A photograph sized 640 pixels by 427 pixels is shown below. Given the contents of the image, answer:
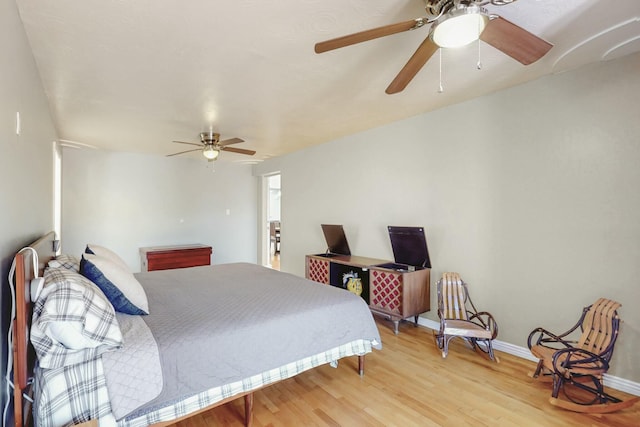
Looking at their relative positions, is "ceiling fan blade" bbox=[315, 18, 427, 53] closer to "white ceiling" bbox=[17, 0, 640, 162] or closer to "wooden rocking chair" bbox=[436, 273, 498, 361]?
"white ceiling" bbox=[17, 0, 640, 162]

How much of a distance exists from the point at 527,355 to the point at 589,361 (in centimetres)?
76

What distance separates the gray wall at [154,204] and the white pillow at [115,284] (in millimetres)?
3932

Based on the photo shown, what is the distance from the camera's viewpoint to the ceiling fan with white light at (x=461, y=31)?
1.38 metres

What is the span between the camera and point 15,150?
1529mm

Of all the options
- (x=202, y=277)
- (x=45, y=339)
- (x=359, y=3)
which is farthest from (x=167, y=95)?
(x=45, y=339)

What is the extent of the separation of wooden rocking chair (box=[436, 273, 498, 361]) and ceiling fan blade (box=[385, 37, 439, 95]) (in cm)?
196

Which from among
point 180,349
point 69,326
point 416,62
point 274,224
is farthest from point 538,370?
point 274,224

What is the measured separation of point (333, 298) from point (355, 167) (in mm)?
2457

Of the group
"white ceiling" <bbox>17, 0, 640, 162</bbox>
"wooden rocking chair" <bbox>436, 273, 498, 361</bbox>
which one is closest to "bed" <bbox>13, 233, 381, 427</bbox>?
"wooden rocking chair" <bbox>436, 273, 498, 361</bbox>

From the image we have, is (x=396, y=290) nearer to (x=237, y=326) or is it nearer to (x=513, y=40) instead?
(x=237, y=326)

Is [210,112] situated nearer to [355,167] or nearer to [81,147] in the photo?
[355,167]

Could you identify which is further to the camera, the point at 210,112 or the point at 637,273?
the point at 210,112

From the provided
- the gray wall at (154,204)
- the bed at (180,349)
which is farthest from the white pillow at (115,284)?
the gray wall at (154,204)

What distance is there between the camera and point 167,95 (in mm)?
2826
